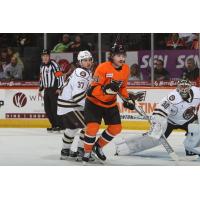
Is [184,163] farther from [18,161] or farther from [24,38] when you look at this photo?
[24,38]

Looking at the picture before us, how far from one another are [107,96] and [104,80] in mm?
151

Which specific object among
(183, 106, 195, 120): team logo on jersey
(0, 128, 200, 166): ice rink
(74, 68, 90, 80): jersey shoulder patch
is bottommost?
(0, 128, 200, 166): ice rink

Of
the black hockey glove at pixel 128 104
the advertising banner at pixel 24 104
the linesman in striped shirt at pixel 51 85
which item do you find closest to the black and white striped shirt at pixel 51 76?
the linesman in striped shirt at pixel 51 85

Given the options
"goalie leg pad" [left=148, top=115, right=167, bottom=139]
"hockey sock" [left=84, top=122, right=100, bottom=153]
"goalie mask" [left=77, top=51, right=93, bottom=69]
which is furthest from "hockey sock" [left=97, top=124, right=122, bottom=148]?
"goalie mask" [left=77, top=51, right=93, bottom=69]

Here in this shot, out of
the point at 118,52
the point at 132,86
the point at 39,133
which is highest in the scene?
the point at 118,52

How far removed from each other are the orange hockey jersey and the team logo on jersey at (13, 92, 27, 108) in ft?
11.0

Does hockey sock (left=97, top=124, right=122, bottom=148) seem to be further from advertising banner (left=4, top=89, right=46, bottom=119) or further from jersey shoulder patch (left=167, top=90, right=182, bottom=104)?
advertising banner (left=4, top=89, right=46, bottom=119)

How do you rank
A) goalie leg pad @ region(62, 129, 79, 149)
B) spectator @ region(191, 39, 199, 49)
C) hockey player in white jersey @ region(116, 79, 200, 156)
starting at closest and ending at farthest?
goalie leg pad @ region(62, 129, 79, 149)
hockey player in white jersey @ region(116, 79, 200, 156)
spectator @ region(191, 39, 199, 49)

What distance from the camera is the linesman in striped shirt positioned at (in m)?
8.26

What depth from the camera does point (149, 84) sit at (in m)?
9.14

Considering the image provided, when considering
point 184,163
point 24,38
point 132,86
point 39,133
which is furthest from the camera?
point 24,38

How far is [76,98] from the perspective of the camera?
587 cm

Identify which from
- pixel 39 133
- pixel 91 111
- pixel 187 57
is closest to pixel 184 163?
pixel 91 111

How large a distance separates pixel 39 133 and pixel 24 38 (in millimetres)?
1817
